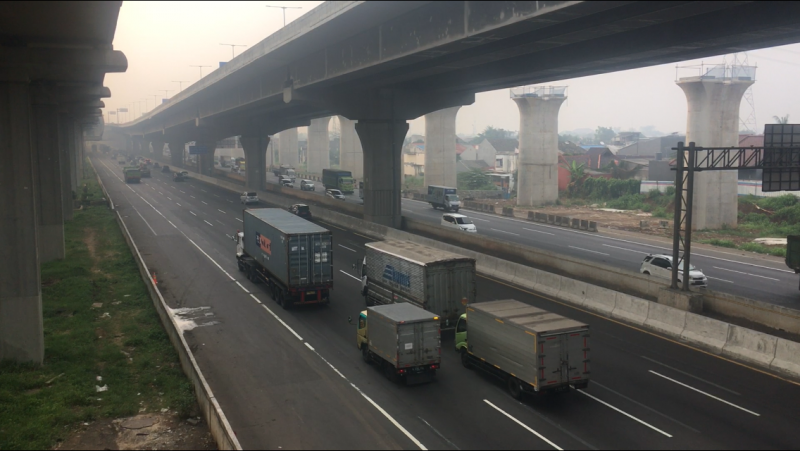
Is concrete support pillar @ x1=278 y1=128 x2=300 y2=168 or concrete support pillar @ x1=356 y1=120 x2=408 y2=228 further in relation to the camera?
concrete support pillar @ x1=278 y1=128 x2=300 y2=168

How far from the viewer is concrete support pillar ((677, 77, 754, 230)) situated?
5988 centimetres

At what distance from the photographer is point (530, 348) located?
18625mm

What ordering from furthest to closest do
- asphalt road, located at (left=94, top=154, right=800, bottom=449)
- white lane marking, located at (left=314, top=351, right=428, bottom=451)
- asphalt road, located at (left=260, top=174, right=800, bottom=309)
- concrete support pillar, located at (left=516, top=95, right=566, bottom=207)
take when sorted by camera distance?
concrete support pillar, located at (left=516, top=95, right=566, bottom=207) → asphalt road, located at (left=260, top=174, right=800, bottom=309) → asphalt road, located at (left=94, top=154, right=800, bottom=449) → white lane marking, located at (left=314, top=351, right=428, bottom=451)

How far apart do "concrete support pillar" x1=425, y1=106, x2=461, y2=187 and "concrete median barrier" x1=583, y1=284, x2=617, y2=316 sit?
65861 mm

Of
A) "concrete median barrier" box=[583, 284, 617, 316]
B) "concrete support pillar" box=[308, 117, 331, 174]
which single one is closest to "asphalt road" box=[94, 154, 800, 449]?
"concrete median barrier" box=[583, 284, 617, 316]

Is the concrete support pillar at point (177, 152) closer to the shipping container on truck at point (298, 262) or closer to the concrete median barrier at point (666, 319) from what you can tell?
the shipping container on truck at point (298, 262)

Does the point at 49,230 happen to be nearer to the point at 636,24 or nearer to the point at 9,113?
the point at 9,113

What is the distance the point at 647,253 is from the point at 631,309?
66.5 feet

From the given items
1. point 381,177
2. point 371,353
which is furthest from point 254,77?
point 371,353

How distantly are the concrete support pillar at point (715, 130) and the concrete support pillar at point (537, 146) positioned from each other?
21305 mm

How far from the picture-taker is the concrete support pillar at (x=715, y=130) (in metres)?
59.9

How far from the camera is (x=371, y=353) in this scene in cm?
2220

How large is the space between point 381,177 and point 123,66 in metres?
29.8

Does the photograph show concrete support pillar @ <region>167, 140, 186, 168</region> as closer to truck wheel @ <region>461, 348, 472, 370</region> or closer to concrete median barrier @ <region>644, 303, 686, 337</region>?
concrete median barrier @ <region>644, 303, 686, 337</region>
